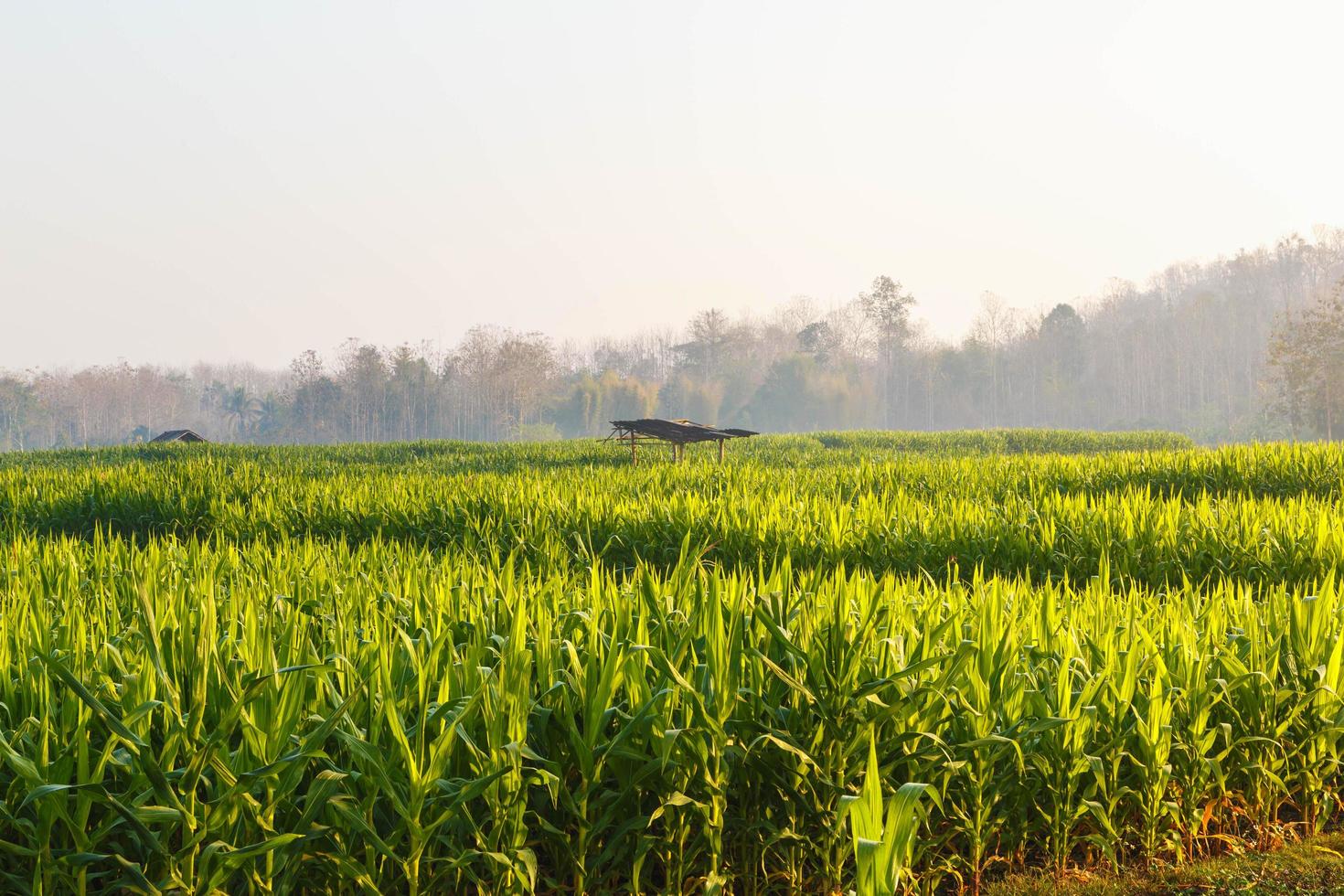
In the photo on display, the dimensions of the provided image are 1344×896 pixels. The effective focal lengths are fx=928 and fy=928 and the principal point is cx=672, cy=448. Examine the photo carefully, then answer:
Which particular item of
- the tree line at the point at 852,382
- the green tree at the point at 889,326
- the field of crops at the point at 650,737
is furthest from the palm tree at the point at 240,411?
the field of crops at the point at 650,737

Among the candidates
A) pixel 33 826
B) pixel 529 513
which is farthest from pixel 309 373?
pixel 33 826

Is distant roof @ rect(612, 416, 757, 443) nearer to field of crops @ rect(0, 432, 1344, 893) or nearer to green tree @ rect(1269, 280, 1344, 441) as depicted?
field of crops @ rect(0, 432, 1344, 893)

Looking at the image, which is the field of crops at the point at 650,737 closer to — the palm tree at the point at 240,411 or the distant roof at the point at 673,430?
the distant roof at the point at 673,430

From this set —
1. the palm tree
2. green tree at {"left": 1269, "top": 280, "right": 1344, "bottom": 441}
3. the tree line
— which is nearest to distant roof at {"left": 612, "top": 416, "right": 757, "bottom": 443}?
green tree at {"left": 1269, "top": 280, "right": 1344, "bottom": 441}

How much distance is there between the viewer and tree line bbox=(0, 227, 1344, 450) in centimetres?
7131

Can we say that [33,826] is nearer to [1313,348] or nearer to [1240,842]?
[1240,842]

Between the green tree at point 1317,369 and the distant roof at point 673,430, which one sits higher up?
the green tree at point 1317,369

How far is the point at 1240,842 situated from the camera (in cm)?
289

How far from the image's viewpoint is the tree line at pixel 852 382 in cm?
7131

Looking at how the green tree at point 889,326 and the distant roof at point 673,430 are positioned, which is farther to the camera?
the green tree at point 889,326

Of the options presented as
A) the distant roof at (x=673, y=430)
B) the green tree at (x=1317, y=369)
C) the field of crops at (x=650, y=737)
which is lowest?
the field of crops at (x=650, y=737)

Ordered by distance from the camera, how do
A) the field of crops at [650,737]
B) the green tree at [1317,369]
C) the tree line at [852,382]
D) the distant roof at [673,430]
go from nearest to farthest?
the field of crops at [650,737] < the distant roof at [673,430] < the green tree at [1317,369] < the tree line at [852,382]

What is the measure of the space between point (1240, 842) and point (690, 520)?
4.88 m

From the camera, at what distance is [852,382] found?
80.9 meters
